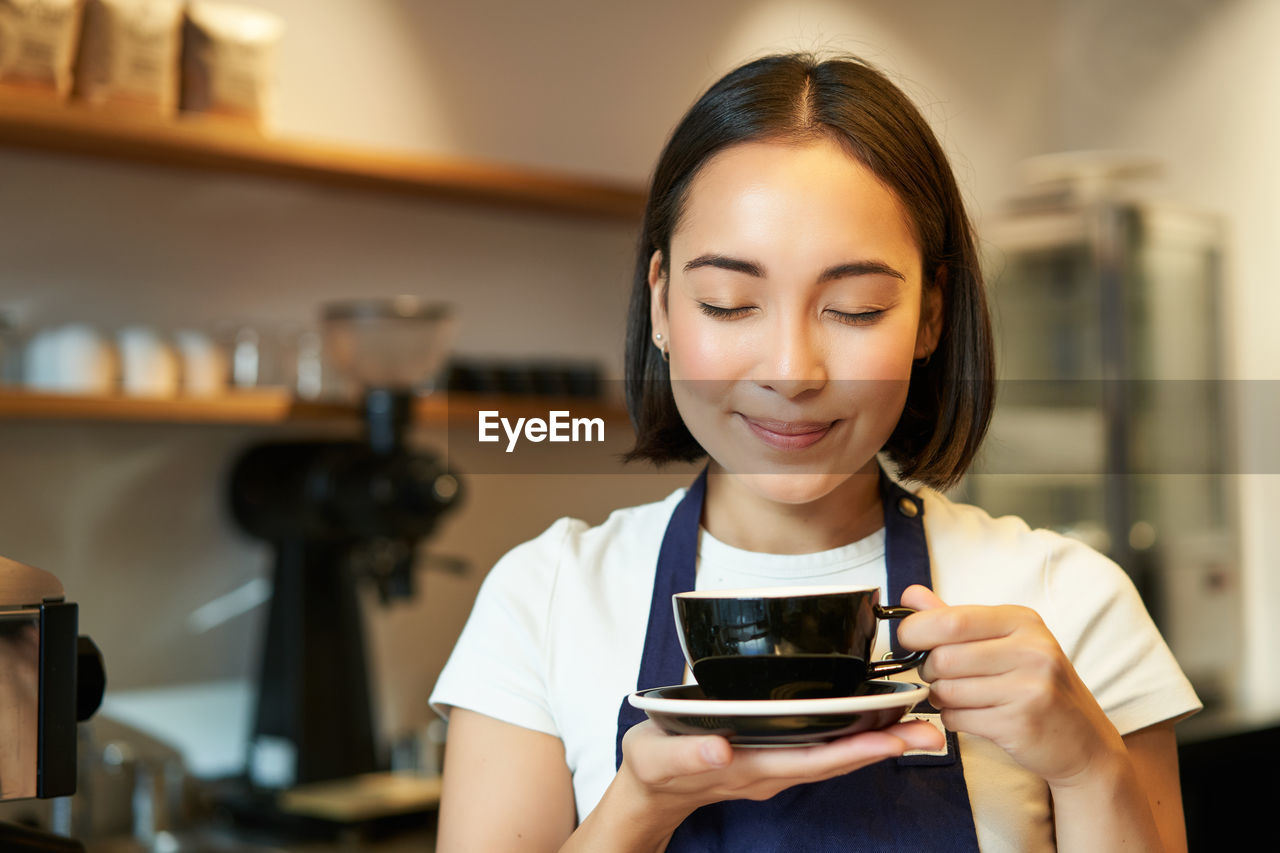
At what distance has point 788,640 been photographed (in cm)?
74

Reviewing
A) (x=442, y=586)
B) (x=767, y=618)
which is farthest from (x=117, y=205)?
(x=767, y=618)

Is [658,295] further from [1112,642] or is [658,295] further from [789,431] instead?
[1112,642]

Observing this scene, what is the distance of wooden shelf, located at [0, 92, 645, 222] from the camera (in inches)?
76.1

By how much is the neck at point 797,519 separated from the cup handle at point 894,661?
0.22m

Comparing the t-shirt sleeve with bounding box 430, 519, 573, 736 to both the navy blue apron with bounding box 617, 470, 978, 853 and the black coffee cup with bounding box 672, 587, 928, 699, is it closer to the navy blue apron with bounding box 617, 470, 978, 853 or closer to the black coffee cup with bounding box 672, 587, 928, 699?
the navy blue apron with bounding box 617, 470, 978, 853

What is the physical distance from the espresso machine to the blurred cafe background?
19.2 inches

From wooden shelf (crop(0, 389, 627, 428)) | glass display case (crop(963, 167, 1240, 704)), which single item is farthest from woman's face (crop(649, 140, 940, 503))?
glass display case (crop(963, 167, 1240, 704))

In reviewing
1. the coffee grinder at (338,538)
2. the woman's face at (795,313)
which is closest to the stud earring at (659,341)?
the woman's face at (795,313)

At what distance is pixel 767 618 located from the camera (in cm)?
74

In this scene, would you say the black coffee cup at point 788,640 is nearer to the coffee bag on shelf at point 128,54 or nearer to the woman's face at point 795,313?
the woman's face at point 795,313

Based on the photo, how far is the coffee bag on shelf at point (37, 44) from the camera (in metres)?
1.86

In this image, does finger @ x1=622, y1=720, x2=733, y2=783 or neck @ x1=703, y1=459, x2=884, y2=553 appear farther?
neck @ x1=703, y1=459, x2=884, y2=553

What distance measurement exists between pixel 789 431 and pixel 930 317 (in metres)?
0.18

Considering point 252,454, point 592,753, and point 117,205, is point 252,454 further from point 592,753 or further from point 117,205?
point 592,753
